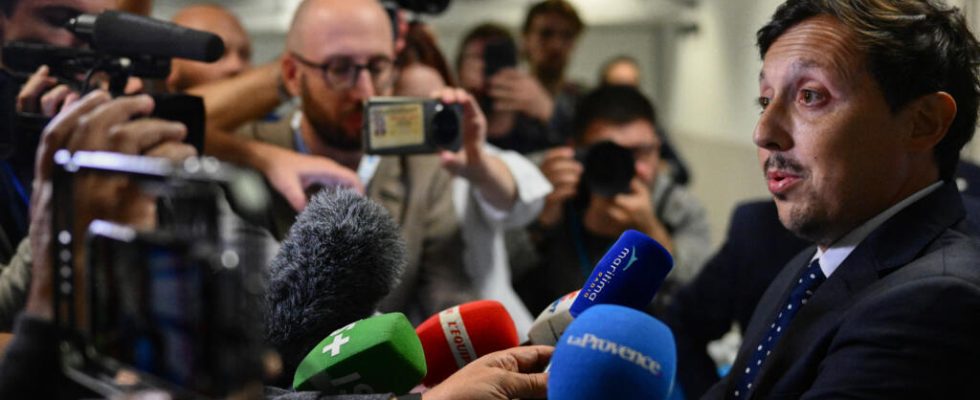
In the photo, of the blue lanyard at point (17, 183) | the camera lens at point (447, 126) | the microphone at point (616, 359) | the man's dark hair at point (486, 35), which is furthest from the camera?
the man's dark hair at point (486, 35)

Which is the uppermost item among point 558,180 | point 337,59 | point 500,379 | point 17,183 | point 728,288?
point 337,59

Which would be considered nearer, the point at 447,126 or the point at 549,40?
the point at 447,126

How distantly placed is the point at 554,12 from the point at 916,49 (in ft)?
8.68

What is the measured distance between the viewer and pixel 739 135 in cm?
570

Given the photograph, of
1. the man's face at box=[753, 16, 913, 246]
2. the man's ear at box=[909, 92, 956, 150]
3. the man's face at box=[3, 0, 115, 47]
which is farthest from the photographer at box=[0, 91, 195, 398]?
the man's ear at box=[909, 92, 956, 150]

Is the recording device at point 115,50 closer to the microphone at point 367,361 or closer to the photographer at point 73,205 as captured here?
the photographer at point 73,205

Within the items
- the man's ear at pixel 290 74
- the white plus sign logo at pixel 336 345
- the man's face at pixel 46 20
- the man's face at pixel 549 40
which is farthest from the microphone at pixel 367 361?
the man's face at pixel 549 40

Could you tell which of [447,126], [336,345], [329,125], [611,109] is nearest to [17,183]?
[336,345]

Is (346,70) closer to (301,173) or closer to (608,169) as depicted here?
(301,173)

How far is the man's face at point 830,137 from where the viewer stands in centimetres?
135

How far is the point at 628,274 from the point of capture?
1277mm

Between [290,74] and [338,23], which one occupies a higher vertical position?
[338,23]

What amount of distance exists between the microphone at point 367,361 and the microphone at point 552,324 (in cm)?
18

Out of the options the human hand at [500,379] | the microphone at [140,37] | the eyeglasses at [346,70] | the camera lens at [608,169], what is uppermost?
the microphone at [140,37]
